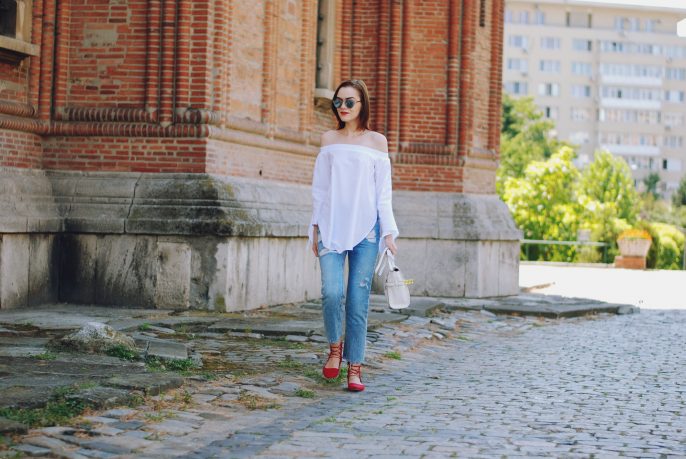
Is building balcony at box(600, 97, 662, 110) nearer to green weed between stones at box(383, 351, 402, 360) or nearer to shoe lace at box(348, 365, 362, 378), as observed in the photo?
green weed between stones at box(383, 351, 402, 360)

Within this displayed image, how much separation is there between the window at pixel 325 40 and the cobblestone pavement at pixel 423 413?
270 inches

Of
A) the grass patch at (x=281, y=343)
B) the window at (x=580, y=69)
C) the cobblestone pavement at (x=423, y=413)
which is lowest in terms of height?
the cobblestone pavement at (x=423, y=413)

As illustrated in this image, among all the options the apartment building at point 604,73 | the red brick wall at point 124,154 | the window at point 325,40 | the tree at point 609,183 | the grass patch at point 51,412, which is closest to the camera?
the grass patch at point 51,412

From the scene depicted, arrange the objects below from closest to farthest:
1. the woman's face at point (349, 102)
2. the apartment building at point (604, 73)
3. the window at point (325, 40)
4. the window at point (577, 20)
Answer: the woman's face at point (349, 102)
the window at point (325, 40)
the apartment building at point (604, 73)
the window at point (577, 20)

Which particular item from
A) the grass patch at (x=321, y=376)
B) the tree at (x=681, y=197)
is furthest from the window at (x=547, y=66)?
the grass patch at (x=321, y=376)

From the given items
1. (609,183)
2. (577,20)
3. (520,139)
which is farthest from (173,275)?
(577,20)

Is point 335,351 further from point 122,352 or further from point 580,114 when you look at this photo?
point 580,114

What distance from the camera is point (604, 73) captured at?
4254 inches

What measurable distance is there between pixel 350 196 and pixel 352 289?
584mm

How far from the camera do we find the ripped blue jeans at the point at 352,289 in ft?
23.4

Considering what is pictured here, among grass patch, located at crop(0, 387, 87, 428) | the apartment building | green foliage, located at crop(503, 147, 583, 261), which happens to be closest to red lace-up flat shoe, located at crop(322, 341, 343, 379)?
grass patch, located at crop(0, 387, 87, 428)

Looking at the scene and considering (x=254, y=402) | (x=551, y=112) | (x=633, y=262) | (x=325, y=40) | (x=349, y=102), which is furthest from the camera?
(x=551, y=112)

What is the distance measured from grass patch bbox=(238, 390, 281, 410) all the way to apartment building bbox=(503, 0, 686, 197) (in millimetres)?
101565

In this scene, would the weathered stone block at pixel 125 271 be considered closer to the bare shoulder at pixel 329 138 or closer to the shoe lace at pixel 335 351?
the shoe lace at pixel 335 351
